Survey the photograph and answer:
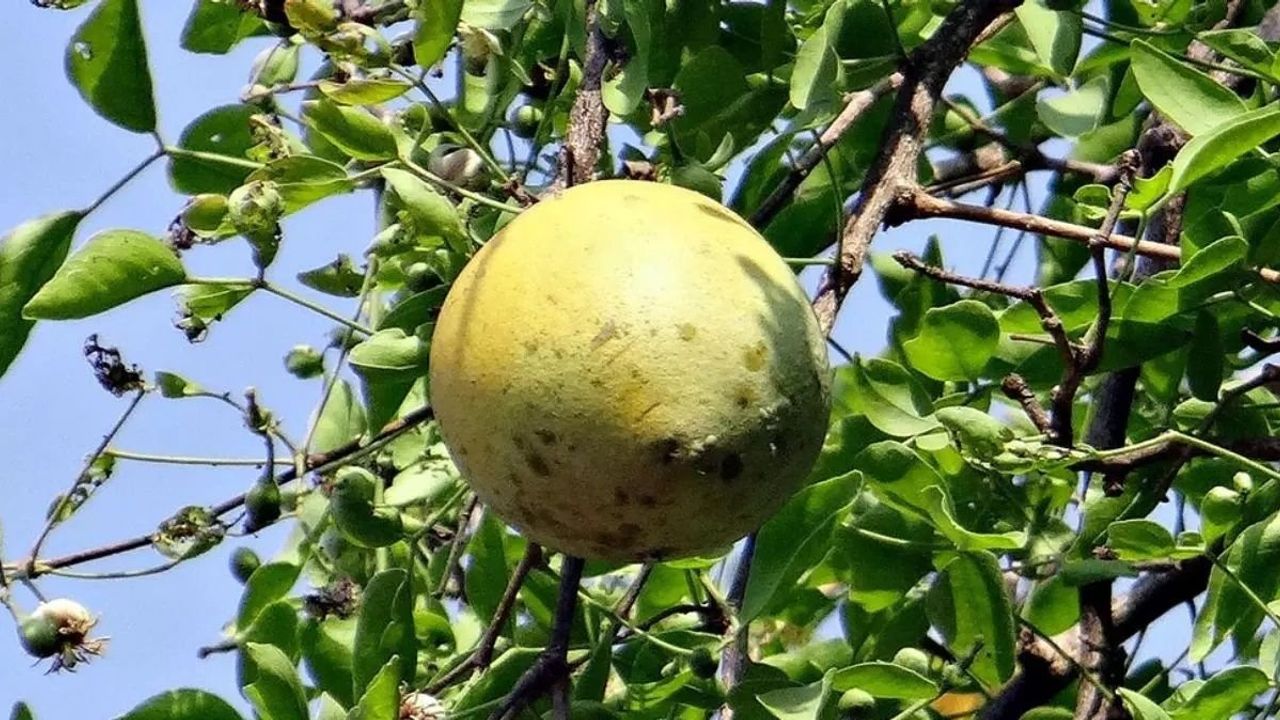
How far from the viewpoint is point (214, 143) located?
5.87ft

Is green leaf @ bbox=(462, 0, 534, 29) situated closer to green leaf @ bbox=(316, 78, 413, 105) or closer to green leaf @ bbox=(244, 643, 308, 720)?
green leaf @ bbox=(316, 78, 413, 105)

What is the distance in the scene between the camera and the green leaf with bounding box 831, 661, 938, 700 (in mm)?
1554

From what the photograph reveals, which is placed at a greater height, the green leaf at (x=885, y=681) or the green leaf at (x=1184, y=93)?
the green leaf at (x=1184, y=93)

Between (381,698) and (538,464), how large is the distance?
0.23 m

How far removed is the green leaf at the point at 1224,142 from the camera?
1350 millimetres

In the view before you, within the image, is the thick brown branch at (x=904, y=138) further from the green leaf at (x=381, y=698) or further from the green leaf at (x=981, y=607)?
the green leaf at (x=381, y=698)

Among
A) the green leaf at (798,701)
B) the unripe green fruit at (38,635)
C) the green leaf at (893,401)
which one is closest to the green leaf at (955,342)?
the green leaf at (893,401)

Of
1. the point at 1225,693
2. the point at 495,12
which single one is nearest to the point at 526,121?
the point at 495,12

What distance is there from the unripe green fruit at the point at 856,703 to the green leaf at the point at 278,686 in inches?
19.4

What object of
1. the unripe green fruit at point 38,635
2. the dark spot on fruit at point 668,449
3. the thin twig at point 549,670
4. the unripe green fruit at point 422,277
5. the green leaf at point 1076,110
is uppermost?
the dark spot on fruit at point 668,449

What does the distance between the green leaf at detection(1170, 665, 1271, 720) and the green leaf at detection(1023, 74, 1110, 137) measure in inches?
21.2

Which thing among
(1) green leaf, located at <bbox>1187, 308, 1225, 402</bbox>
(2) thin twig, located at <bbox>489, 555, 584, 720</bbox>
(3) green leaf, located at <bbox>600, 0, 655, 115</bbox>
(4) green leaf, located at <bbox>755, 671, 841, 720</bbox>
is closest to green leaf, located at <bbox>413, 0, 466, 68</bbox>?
(3) green leaf, located at <bbox>600, 0, 655, 115</bbox>

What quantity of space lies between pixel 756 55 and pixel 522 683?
33.0 inches

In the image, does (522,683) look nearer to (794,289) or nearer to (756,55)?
(794,289)
